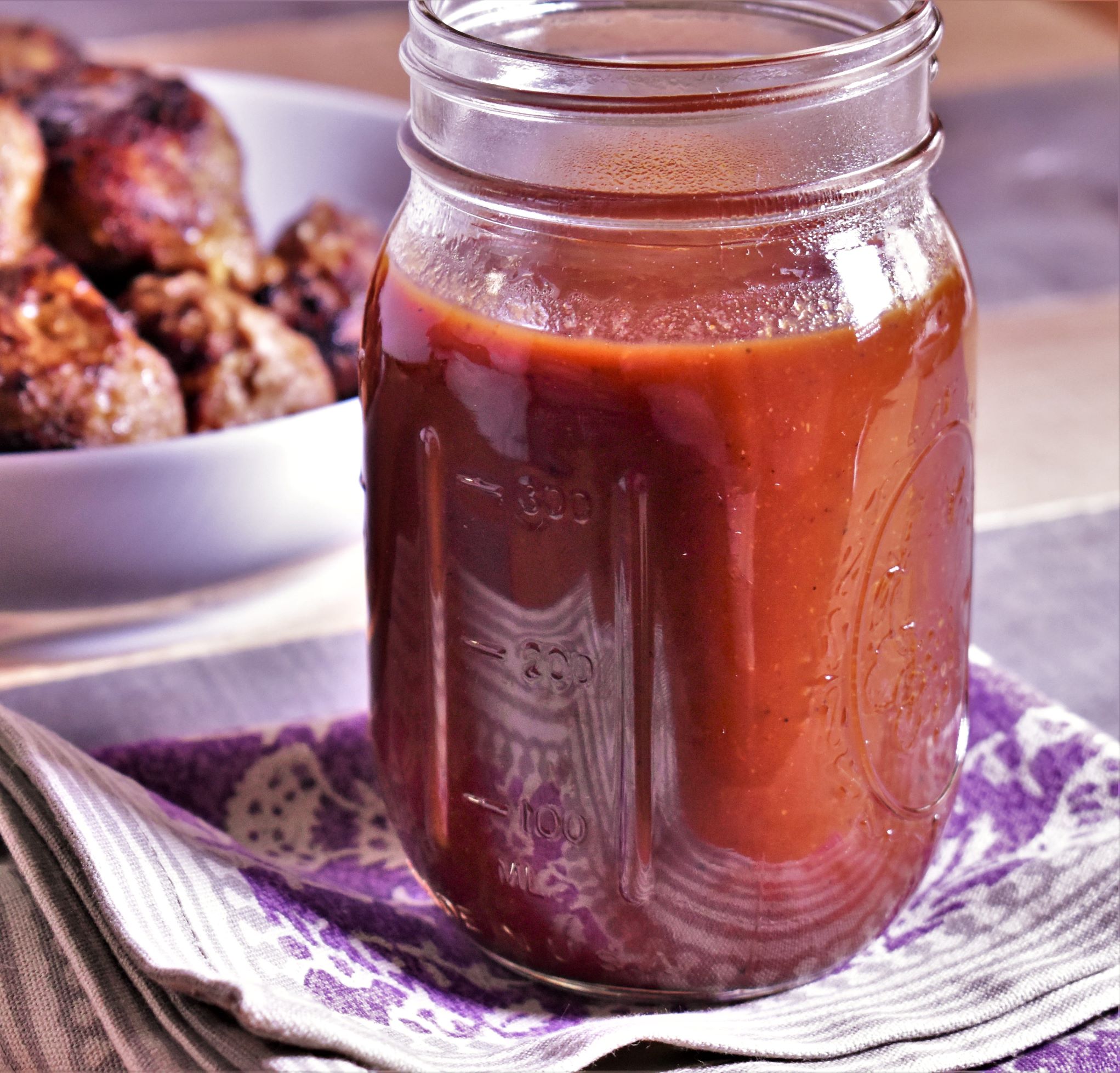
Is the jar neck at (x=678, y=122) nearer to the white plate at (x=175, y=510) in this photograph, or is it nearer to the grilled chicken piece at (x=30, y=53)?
the white plate at (x=175, y=510)

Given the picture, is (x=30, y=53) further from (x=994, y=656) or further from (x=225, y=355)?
(x=994, y=656)

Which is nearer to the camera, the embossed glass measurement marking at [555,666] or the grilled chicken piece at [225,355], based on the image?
the embossed glass measurement marking at [555,666]

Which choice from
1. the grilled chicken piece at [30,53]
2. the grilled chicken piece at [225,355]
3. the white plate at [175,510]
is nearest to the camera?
the white plate at [175,510]

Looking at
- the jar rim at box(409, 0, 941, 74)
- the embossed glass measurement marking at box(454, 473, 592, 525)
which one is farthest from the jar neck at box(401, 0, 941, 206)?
the embossed glass measurement marking at box(454, 473, 592, 525)

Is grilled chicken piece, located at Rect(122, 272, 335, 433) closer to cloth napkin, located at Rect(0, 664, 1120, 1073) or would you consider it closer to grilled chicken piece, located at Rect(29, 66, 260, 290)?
grilled chicken piece, located at Rect(29, 66, 260, 290)

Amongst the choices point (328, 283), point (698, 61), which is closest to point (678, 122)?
point (698, 61)

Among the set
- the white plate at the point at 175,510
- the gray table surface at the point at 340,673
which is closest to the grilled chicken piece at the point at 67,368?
the white plate at the point at 175,510
